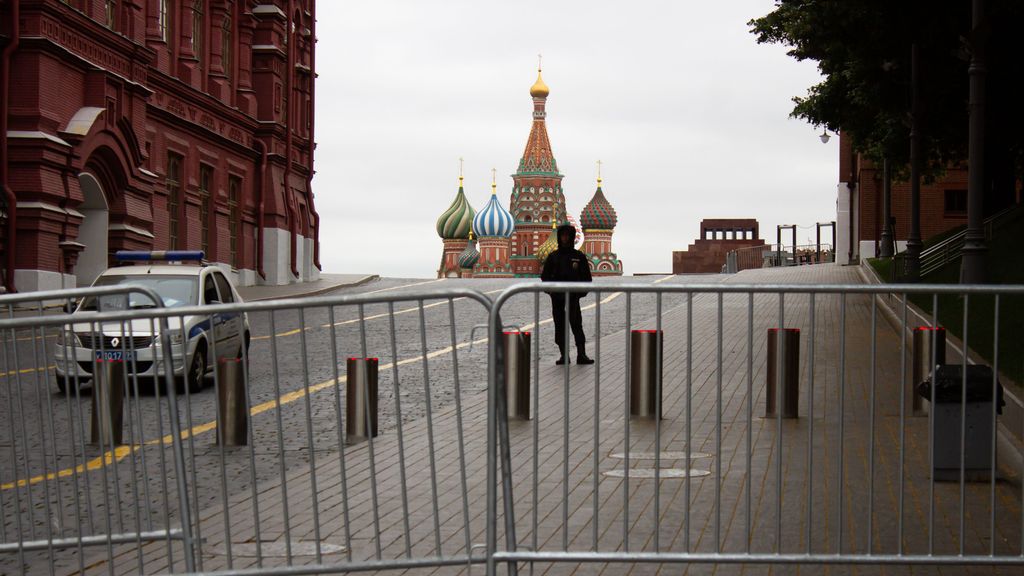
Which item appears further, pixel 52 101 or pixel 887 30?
pixel 52 101

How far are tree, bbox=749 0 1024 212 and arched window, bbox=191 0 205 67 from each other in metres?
18.7

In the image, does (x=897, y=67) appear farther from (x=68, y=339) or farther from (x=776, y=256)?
(x=776, y=256)

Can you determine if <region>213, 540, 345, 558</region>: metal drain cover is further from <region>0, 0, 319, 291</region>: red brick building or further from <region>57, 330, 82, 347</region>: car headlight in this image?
<region>0, 0, 319, 291</region>: red brick building

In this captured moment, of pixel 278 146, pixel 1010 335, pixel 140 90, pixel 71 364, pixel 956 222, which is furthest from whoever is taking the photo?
pixel 956 222

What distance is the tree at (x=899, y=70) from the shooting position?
26672 mm

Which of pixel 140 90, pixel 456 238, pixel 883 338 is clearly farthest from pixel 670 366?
pixel 456 238

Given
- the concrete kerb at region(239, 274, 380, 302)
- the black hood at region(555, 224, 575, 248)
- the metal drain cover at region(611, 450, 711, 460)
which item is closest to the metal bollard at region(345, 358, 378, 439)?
the metal drain cover at region(611, 450, 711, 460)

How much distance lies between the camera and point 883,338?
12.3 meters

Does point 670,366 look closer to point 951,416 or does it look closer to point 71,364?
point 951,416

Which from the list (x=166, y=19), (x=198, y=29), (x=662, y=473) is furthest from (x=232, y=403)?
(x=198, y=29)

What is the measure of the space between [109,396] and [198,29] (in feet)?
133

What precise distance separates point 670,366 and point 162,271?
6600 millimetres

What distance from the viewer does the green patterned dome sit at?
14675 centimetres

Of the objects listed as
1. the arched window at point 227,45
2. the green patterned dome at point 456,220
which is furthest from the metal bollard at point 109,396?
the green patterned dome at point 456,220
